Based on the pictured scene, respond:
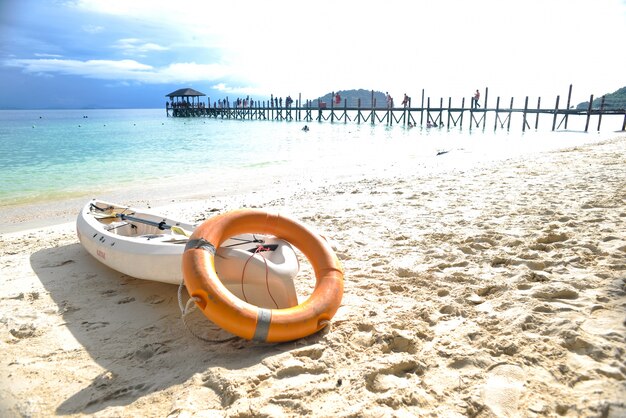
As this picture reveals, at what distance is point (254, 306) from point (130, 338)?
83 centimetres

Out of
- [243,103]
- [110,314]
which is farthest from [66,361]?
[243,103]

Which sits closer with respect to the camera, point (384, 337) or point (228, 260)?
point (384, 337)

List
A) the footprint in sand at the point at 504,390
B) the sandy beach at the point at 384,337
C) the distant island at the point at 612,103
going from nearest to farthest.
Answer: the footprint in sand at the point at 504,390 < the sandy beach at the point at 384,337 < the distant island at the point at 612,103

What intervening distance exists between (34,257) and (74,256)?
395 millimetres

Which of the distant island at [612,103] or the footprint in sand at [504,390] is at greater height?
the distant island at [612,103]

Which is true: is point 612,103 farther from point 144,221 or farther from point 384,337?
point 384,337

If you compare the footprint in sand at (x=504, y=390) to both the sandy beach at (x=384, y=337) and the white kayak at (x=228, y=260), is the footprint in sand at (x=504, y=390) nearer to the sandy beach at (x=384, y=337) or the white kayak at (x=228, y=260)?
the sandy beach at (x=384, y=337)

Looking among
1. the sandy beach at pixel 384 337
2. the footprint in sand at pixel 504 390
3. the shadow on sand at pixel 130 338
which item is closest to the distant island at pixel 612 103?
the sandy beach at pixel 384 337

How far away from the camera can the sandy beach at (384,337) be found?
179 centimetres

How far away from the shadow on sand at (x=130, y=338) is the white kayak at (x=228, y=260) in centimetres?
18

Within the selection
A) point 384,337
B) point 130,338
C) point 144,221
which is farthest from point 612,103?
point 130,338

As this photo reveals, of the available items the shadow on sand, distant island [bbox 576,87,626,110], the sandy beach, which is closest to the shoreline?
the sandy beach

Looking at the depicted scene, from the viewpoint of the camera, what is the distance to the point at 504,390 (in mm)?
1769

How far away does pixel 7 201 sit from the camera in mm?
7410
